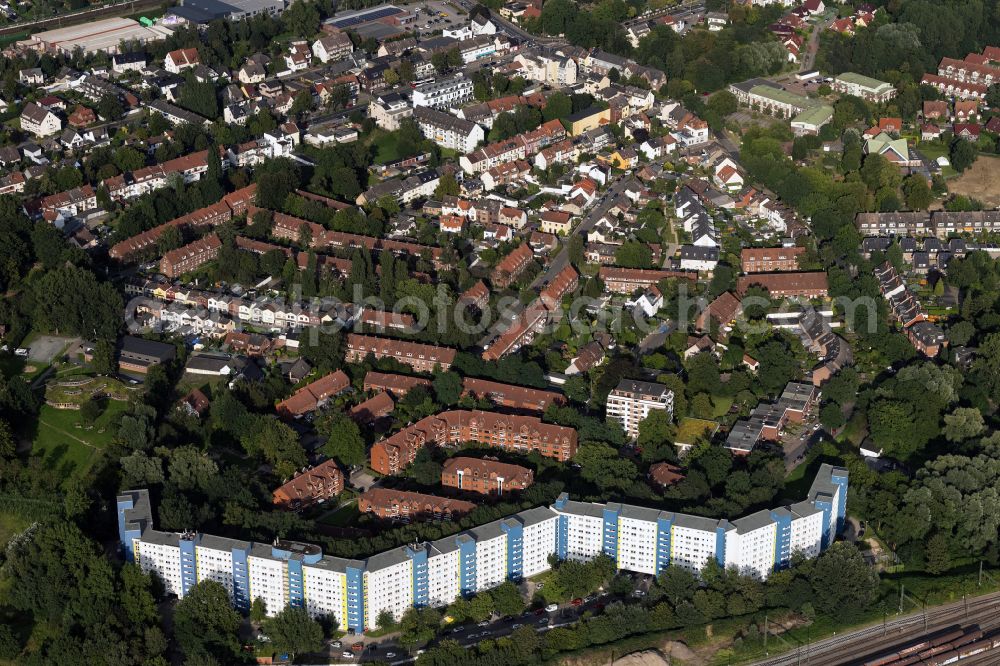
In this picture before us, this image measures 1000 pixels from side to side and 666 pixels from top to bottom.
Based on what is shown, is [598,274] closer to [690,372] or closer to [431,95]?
[690,372]

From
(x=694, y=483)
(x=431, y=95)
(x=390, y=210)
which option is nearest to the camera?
(x=694, y=483)

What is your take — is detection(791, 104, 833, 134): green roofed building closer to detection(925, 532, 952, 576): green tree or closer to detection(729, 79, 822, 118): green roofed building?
detection(729, 79, 822, 118): green roofed building

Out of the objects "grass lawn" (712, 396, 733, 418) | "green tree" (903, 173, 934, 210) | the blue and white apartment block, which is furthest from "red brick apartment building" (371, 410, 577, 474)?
"green tree" (903, 173, 934, 210)

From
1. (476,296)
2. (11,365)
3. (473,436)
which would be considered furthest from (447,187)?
(11,365)

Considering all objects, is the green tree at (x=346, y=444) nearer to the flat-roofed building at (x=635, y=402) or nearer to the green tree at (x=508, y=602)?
the green tree at (x=508, y=602)

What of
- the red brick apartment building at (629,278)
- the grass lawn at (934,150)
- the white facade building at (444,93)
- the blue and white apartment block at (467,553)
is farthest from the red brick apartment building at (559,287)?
the grass lawn at (934,150)

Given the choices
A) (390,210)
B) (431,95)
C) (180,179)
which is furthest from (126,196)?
(431,95)

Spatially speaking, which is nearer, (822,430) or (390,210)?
(822,430)

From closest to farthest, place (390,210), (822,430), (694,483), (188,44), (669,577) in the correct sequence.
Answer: (669,577), (694,483), (822,430), (390,210), (188,44)
